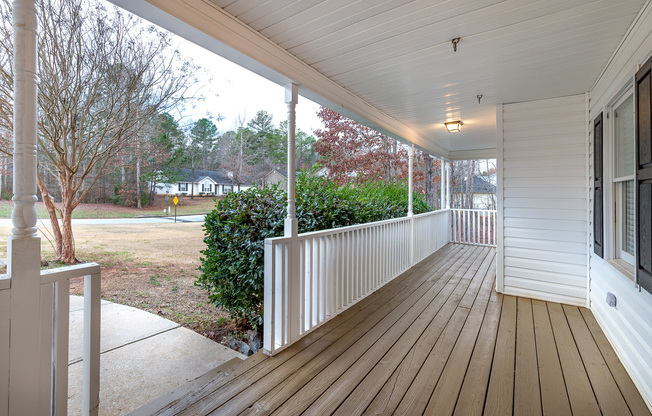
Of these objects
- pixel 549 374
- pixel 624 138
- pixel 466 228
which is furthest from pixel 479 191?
pixel 549 374

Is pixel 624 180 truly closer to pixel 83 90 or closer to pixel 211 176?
pixel 211 176

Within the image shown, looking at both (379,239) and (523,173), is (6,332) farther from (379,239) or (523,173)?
(523,173)

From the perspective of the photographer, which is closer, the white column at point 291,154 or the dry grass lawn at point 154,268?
the white column at point 291,154

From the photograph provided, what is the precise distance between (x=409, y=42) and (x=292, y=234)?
5.76ft

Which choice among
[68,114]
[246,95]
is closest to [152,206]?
[68,114]

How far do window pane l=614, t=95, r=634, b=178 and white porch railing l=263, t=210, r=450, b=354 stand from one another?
2344 millimetres

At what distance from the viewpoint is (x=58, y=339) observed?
1.31 meters

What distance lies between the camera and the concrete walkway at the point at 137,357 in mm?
2180

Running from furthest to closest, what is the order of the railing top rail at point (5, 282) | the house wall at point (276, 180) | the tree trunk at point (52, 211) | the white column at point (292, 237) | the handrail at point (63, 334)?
the house wall at point (276, 180)
the tree trunk at point (52, 211)
the white column at point (292, 237)
the handrail at point (63, 334)
the railing top rail at point (5, 282)

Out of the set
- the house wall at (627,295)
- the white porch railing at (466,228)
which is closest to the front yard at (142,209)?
the house wall at (627,295)

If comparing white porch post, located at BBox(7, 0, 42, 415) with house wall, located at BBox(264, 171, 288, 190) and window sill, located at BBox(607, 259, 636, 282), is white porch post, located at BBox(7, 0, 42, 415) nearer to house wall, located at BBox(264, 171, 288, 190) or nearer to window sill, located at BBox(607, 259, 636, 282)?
house wall, located at BBox(264, 171, 288, 190)

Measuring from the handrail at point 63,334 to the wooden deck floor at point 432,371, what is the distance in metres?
0.46

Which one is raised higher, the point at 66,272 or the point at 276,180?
the point at 276,180

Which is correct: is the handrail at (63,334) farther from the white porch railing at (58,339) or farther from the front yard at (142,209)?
the front yard at (142,209)
